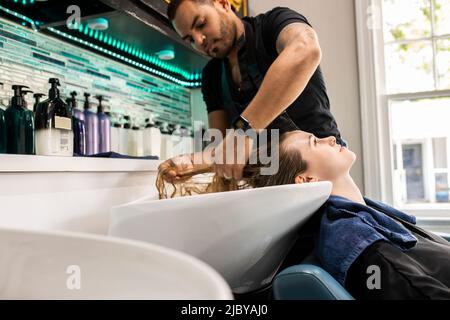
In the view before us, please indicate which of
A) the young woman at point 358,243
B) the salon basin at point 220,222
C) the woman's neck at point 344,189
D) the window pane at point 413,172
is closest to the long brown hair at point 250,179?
the young woman at point 358,243

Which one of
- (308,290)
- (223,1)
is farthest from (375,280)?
(223,1)

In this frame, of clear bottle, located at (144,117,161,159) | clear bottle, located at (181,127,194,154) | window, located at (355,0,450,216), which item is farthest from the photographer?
window, located at (355,0,450,216)

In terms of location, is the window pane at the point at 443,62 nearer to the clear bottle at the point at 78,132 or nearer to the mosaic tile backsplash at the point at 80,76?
the mosaic tile backsplash at the point at 80,76

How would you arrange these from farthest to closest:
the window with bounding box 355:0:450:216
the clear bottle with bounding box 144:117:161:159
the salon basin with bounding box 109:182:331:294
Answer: the window with bounding box 355:0:450:216, the clear bottle with bounding box 144:117:161:159, the salon basin with bounding box 109:182:331:294

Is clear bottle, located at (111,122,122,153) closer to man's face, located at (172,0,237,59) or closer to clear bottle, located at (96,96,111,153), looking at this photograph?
clear bottle, located at (96,96,111,153)

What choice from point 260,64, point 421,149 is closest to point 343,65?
A: point 421,149

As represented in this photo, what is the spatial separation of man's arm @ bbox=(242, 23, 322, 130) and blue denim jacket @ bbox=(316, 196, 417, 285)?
288 millimetres

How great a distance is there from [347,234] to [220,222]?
A: 11.5 inches

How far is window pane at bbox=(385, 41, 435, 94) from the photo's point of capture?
7.39ft

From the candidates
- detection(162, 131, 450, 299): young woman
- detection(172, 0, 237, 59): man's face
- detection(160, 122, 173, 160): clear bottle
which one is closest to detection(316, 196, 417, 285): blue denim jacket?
detection(162, 131, 450, 299): young woman

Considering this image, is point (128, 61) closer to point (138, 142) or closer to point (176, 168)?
point (138, 142)

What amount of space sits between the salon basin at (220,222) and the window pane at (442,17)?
2.12 m

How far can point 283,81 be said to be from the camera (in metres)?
0.97

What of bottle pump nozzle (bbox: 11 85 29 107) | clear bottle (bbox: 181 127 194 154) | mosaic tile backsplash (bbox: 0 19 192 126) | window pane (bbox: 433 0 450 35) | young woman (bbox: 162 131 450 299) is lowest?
young woman (bbox: 162 131 450 299)
